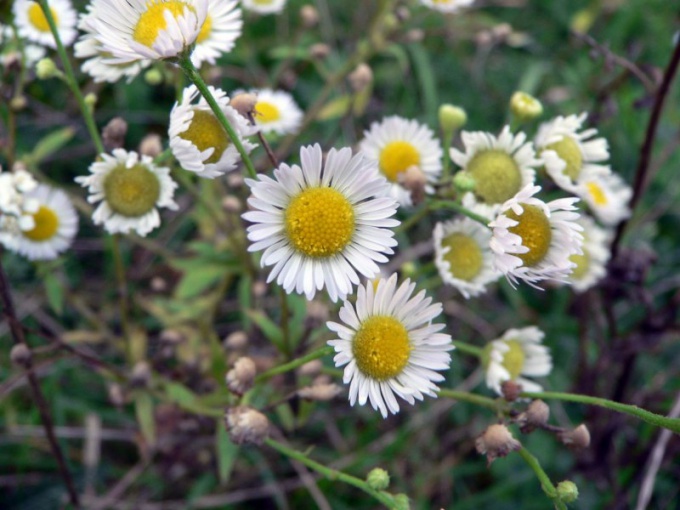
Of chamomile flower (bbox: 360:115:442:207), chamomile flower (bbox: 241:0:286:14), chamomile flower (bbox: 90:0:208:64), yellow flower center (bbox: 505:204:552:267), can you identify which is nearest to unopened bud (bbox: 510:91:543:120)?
chamomile flower (bbox: 360:115:442:207)

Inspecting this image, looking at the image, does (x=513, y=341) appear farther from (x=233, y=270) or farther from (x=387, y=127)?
(x=233, y=270)

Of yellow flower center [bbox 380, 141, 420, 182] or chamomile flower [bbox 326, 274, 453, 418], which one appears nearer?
chamomile flower [bbox 326, 274, 453, 418]

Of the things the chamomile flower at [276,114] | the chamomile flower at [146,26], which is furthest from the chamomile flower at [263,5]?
the chamomile flower at [146,26]

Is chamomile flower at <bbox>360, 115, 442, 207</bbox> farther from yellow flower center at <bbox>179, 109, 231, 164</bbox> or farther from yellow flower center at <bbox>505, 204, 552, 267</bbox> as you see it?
yellow flower center at <bbox>179, 109, 231, 164</bbox>

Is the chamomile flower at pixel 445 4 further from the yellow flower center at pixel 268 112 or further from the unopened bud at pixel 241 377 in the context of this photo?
the unopened bud at pixel 241 377

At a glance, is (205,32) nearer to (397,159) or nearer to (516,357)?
(397,159)

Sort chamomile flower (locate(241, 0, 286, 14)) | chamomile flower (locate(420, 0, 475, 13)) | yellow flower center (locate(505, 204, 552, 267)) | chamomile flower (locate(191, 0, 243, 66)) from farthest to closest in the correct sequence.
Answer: chamomile flower (locate(420, 0, 475, 13)) → chamomile flower (locate(241, 0, 286, 14)) → chamomile flower (locate(191, 0, 243, 66)) → yellow flower center (locate(505, 204, 552, 267))

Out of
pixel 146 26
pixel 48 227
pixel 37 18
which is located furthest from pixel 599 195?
pixel 37 18
